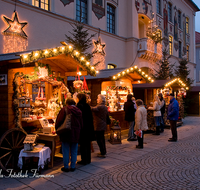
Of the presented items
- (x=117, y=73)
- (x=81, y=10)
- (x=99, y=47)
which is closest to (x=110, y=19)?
(x=99, y=47)

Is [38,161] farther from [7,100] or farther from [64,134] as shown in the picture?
[7,100]

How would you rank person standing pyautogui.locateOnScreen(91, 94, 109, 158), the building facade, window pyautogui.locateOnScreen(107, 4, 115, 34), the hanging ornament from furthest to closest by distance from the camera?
1. window pyautogui.locateOnScreen(107, 4, 115, 34)
2. the hanging ornament
3. the building facade
4. person standing pyautogui.locateOnScreen(91, 94, 109, 158)

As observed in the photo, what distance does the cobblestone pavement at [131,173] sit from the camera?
4.39 metres

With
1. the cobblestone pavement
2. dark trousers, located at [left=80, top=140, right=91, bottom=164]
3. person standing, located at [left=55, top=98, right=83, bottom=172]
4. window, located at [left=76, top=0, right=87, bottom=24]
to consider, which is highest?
window, located at [left=76, top=0, right=87, bottom=24]

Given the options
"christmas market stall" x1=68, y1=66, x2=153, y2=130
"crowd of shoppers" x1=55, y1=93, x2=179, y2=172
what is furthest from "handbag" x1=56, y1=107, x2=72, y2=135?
"christmas market stall" x1=68, y1=66, x2=153, y2=130

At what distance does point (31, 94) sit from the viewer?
700 cm

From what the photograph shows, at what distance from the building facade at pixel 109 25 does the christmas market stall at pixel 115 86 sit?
3820 millimetres

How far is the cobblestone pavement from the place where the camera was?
173 inches

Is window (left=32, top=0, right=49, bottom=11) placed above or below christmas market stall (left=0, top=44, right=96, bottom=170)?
above

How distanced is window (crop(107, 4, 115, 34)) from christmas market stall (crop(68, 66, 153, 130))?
674cm

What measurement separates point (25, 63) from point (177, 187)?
4.29 m

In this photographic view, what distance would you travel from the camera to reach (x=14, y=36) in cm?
1014

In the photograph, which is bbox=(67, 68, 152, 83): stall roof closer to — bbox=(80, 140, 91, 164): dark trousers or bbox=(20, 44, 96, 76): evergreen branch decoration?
bbox=(20, 44, 96, 76): evergreen branch decoration

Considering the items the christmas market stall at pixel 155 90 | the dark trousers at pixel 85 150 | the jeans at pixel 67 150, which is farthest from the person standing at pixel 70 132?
the christmas market stall at pixel 155 90
